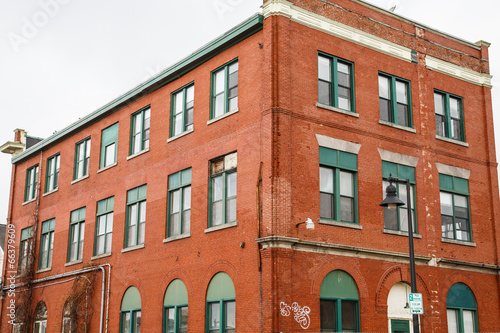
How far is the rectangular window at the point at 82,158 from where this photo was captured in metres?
33.6

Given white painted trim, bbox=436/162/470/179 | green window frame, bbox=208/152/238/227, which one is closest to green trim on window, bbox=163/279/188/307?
green window frame, bbox=208/152/238/227

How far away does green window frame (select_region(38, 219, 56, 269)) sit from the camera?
115 feet

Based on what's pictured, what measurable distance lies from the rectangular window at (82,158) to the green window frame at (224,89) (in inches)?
445

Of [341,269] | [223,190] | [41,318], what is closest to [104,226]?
[41,318]

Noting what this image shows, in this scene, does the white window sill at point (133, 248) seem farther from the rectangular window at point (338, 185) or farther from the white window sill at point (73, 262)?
the rectangular window at point (338, 185)

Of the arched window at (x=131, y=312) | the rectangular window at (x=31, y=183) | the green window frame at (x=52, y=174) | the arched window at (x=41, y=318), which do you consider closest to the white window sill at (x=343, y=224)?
the arched window at (x=131, y=312)

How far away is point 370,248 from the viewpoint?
22.5 meters

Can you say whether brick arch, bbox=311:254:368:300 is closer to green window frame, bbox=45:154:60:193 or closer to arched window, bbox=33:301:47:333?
arched window, bbox=33:301:47:333

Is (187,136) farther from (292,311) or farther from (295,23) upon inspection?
(292,311)

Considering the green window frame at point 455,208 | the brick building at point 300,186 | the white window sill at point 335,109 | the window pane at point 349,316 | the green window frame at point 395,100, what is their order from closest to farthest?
the brick building at point 300,186, the window pane at point 349,316, the white window sill at point 335,109, the green window frame at point 395,100, the green window frame at point 455,208

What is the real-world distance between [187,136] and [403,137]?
8.87 metres

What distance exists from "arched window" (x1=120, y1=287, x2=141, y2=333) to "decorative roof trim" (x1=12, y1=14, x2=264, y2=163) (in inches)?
364

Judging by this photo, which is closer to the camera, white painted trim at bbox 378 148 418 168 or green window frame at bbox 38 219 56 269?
white painted trim at bbox 378 148 418 168

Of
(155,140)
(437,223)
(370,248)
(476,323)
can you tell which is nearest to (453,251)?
(437,223)
